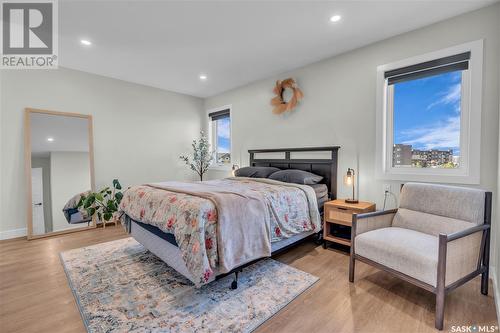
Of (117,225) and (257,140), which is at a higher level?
(257,140)

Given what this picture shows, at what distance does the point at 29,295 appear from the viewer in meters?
2.00

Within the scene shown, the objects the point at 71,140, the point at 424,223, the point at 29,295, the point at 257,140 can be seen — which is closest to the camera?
the point at 29,295

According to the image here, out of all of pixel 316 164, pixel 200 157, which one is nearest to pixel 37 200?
pixel 200 157

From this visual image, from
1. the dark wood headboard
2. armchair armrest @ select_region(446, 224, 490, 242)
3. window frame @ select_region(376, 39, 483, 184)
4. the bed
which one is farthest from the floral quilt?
armchair armrest @ select_region(446, 224, 490, 242)

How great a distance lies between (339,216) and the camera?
112 inches

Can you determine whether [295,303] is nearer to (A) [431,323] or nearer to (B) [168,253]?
(A) [431,323]

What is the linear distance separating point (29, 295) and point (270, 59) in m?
3.84

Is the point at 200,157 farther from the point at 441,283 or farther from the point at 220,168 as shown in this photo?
the point at 441,283

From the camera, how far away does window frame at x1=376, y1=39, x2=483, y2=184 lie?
89.6 inches

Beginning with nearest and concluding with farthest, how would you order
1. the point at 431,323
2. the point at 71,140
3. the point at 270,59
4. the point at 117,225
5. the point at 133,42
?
the point at 431,323, the point at 133,42, the point at 270,59, the point at 71,140, the point at 117,225

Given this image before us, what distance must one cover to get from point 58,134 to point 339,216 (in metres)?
4.46

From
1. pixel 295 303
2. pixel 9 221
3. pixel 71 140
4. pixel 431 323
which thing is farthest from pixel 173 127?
pixel 431 323

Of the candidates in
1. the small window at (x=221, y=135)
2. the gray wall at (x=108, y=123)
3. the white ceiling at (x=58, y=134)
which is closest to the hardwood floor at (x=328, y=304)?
the gray wall at (x=108, y=123)

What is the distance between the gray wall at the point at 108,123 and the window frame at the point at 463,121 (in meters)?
4.01
